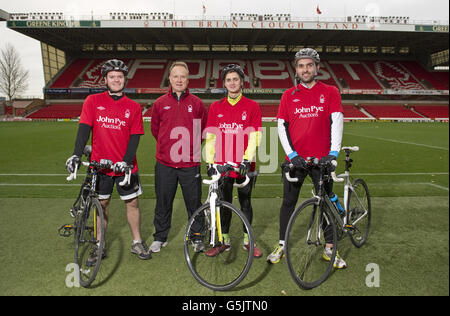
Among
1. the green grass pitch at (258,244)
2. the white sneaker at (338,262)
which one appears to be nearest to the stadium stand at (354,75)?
the green grass pitch at (258,244)

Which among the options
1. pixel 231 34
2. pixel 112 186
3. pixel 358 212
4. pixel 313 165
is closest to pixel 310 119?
pixel 313 165

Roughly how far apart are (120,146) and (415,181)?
671cm

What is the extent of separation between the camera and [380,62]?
45.9m

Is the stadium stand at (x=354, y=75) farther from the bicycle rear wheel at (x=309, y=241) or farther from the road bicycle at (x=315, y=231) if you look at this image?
the bicycle rear wheel at (x=309, y=241)

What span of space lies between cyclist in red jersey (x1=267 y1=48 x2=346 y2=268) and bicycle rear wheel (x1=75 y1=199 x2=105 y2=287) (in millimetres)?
1796

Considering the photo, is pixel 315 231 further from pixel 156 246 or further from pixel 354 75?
pixel 354 75

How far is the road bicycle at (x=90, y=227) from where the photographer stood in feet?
9.90

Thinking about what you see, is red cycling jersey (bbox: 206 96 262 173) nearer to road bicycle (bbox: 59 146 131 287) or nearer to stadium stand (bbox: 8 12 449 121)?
road bicycle (bbox: 59 146 131 287)

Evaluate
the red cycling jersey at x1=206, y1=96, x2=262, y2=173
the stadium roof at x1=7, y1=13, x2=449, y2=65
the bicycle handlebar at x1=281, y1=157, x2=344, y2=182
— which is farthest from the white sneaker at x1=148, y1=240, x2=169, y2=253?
the stadium roof at x1=7, y1=13, x2=449, y2=65

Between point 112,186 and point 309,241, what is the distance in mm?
2184

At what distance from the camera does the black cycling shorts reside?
11.0 feet

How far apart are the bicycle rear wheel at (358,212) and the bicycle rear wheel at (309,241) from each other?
1.98 feet

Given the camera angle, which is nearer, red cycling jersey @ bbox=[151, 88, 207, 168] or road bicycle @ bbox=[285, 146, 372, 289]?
road bicycle @ bbox=[285, 146, 372, 289]

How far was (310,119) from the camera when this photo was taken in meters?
3.24
